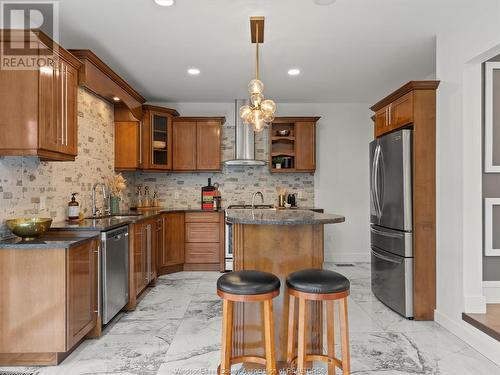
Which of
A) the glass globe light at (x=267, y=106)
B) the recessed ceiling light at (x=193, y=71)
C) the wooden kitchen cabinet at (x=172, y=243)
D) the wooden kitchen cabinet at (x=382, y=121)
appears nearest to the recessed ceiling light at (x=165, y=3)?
the glass globe light at (x=267, y=106)

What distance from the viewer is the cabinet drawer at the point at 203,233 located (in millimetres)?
5141

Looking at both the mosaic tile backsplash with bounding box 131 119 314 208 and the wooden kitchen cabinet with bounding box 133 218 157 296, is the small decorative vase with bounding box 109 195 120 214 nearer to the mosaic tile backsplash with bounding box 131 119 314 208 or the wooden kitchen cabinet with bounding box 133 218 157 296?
the wooden kitchen cabinet with bounding box 133 218 157 296

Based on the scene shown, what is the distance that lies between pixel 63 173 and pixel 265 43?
8.09ft

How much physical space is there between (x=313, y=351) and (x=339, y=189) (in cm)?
385

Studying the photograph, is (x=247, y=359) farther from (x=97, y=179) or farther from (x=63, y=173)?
(x=97, y=179)

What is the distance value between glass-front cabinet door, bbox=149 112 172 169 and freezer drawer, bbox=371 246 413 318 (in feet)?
11.1

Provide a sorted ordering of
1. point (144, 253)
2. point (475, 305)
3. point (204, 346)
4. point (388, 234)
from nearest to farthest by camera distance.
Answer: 1. point (204, 346)
2. point (475, 305)
3. point (388, 234)
4. point (144, 253)

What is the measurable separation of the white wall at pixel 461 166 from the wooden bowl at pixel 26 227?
136 inches

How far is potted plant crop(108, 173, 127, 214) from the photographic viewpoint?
4.32m

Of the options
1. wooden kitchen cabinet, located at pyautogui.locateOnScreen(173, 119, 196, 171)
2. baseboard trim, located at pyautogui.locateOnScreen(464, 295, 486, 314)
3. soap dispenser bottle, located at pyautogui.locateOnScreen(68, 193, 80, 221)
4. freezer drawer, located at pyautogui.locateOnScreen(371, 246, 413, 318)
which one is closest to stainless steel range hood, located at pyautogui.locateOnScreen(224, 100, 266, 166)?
wooden kitchen cabinet, located at pyautogui.locateOnScreen(173, 119, 196, 171)

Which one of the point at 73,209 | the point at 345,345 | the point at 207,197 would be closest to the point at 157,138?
the point at 207,197

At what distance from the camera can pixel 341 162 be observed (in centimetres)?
579

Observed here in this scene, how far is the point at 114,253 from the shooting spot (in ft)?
10.1

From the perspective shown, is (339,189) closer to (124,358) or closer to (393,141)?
(393,141)
